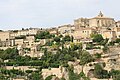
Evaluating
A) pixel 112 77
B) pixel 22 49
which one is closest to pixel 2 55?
pixel 22 49

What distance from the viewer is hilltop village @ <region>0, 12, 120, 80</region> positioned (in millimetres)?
34312

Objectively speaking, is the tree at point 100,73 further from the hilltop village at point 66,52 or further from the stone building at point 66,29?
the stone building at point 66,29

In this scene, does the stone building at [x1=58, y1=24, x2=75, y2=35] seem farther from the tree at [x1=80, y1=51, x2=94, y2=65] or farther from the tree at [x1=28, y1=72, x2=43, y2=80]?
the tree at [x1=28, y1=72, x2=43, y2=80]

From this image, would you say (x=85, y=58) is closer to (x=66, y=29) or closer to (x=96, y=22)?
(x=96, y=22)

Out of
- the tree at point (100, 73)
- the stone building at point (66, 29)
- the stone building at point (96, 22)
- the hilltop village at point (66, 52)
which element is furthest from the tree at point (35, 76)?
the stone building at point (96, 22)

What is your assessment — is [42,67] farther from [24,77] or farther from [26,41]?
[26,41]

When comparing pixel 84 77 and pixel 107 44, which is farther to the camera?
pixel 107 44

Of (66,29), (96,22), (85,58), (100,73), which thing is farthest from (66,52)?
(66,29)

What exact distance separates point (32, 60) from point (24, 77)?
3.36m

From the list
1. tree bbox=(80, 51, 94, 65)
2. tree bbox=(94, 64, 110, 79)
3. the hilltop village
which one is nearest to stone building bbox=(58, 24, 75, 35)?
the hilltop village

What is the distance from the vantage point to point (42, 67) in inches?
1414

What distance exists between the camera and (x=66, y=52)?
37812 mm

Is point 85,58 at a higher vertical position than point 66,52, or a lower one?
lower

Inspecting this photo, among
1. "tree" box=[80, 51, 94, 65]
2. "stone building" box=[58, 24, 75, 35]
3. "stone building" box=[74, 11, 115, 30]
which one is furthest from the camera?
"stone building" box=[74, 11, 115, 30]
